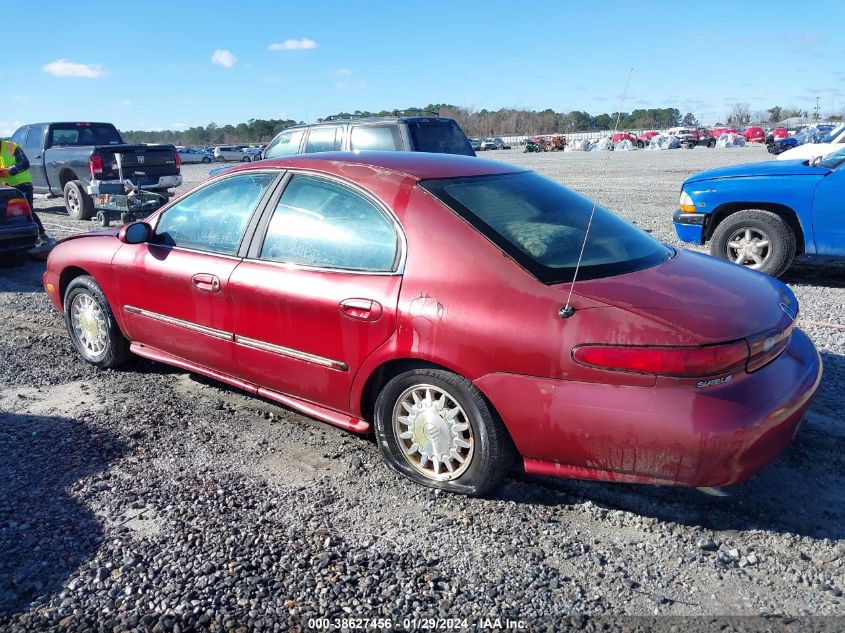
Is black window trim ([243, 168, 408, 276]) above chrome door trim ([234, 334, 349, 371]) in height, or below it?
above

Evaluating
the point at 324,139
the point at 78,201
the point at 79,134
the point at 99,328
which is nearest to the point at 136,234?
the point at 99,328

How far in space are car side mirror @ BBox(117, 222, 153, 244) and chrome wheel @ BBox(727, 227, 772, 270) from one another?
5748mm

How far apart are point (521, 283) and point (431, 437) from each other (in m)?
0.85

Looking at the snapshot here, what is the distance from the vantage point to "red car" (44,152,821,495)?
104 inches

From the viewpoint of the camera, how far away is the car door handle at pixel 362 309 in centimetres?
319

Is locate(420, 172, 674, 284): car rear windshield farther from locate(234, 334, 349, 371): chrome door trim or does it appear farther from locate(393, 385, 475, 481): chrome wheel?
locate(234, 334, 349, 371): chrome door trim

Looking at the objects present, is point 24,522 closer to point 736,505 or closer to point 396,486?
point 396,486

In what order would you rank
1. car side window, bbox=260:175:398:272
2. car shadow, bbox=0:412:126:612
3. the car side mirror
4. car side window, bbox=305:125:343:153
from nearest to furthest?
car shadow, bbox=0:412:126:612 < car side window, bbox=260:175:398:272 < the car side mirror < car side window, bbox=305:125:343:153

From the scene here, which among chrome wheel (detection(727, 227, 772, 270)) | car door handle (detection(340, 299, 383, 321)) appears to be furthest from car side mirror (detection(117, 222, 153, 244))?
chrome wheel (detection(727, 227, 772, 270))

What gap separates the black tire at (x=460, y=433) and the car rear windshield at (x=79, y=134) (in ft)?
46.6

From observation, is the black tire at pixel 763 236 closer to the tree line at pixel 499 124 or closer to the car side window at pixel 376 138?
the car side window at pixel 376 138

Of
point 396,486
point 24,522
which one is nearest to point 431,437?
point 396,486

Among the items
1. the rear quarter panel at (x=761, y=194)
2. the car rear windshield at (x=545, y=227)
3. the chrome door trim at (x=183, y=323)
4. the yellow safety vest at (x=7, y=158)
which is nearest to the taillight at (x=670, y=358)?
the car rear windshield at (x=545, y=227)

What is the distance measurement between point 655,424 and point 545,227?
3.87ft
